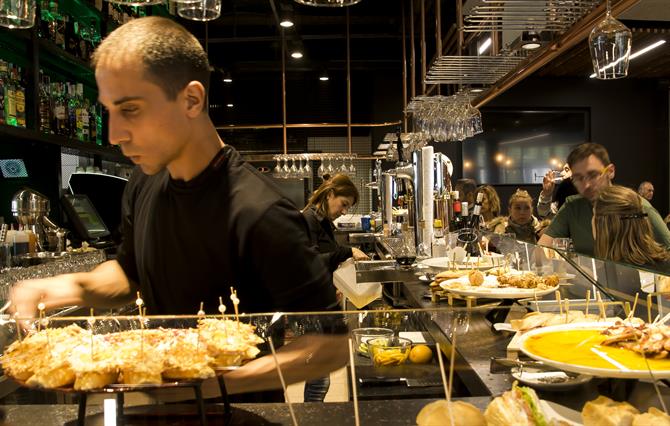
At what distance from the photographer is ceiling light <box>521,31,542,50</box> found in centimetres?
299

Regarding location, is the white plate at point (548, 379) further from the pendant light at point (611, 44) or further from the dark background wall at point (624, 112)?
the dark background wall at point (624, 112)

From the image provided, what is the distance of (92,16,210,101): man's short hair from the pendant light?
1462mm

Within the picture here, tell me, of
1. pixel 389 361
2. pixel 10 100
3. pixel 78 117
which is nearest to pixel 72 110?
pixel 78 117

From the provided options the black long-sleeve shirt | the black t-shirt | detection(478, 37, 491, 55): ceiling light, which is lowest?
the black long-sleeve shirt

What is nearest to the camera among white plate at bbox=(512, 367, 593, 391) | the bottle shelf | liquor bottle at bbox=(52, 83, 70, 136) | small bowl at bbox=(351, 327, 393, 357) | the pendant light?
white plate at bbox=(512, 367, 593, 391)

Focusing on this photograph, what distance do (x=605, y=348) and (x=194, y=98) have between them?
924 millimetres

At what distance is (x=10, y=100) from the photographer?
12.1 ft

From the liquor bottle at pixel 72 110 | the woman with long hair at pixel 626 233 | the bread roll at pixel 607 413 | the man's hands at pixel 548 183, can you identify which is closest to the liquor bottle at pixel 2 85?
the liquor bottle at pixel 72 110

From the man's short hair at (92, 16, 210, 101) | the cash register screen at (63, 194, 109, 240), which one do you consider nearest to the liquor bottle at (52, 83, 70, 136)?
the cash register screen at (63, 194, 109, 240)

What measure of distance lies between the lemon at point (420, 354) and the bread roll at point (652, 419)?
46 centimetres

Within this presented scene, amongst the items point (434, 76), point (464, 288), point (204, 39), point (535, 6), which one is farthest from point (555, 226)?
point (204, 39)

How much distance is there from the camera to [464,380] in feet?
3.94

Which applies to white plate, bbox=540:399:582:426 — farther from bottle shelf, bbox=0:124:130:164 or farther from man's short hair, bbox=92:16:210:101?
bottle shelf, bbox=0:124:130:164

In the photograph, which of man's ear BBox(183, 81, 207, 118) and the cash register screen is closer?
man's ear BBox(183, 81, 207, 118)
